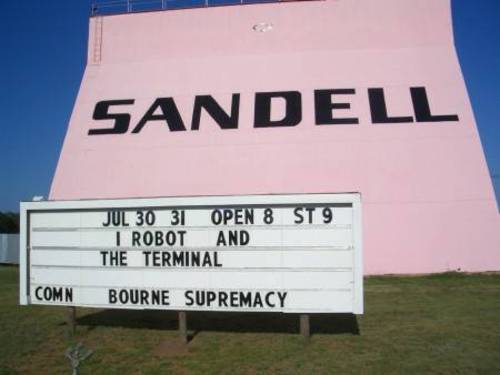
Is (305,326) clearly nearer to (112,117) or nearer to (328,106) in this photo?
(328,106)

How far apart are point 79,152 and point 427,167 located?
12.6 m

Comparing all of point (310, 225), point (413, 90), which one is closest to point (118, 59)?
point (413, 90)

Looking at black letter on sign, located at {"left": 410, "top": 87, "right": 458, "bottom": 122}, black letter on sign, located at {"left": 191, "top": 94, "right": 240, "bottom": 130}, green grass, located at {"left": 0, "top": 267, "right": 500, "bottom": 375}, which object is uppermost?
black letter on sign, located at {"left": 191, "top": 94, "right": 240, "bottom": 130}

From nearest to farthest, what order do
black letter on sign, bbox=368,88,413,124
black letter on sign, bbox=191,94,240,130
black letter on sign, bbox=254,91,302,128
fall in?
black letter on sign, bbox=368,88,413,124 < black letter on sign, bbox=254,91,302,128 < black letter on sign, bbox=191,94,240,130

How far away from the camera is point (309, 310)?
24.0 feet

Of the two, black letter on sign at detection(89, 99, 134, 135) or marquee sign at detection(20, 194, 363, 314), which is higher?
black letter on sign at detection(89, 99, 134, 135)

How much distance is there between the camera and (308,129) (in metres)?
16.8

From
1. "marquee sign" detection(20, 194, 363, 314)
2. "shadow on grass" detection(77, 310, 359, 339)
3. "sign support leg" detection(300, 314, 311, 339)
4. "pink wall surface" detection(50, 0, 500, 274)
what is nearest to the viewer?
"marquee sign" detection(20, 194, 363, 314)

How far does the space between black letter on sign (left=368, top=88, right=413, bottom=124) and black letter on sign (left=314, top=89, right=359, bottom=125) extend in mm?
654

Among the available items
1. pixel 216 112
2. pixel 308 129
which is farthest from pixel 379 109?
pixel 216 112

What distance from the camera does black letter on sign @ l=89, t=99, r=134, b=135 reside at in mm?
17875

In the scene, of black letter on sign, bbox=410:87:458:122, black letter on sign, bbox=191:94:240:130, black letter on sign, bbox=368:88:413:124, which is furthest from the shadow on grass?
black letter on sign, bbox=410:87:458:122

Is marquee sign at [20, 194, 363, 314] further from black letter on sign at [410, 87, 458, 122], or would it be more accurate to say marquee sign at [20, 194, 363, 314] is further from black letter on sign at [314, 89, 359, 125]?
black letter on sign at [410, 87, 458, 122]

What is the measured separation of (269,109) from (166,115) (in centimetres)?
392
